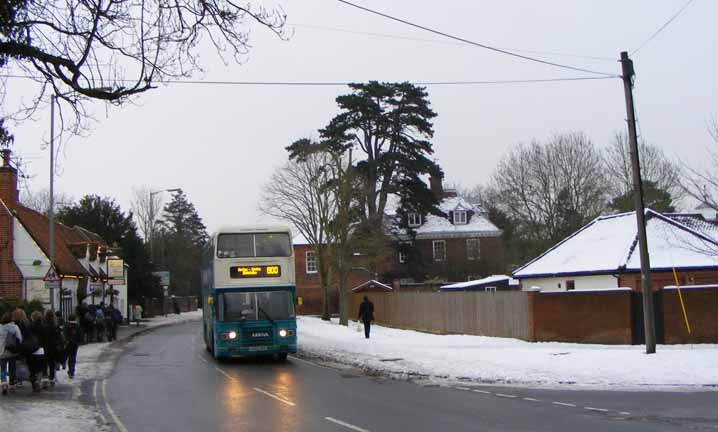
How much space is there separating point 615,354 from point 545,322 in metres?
6.55

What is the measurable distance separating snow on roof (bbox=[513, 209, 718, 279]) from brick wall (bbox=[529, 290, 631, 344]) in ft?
20.9

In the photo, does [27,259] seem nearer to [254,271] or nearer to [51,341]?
[254,271]

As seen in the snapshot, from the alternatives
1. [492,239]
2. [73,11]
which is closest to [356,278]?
[492,239]

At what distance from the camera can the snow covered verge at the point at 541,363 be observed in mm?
18344

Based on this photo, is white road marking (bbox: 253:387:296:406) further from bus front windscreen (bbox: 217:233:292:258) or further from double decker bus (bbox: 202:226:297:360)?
bus front windscreen (bbox: 217:233:292:258)

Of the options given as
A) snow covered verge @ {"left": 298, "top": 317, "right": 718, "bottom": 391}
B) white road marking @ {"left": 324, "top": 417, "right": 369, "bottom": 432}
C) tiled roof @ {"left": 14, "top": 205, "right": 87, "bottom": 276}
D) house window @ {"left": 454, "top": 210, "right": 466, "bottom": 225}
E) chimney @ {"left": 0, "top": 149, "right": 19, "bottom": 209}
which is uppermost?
house window @ {"left": 454, "top": 210, "right": 466, "bottom": 225}

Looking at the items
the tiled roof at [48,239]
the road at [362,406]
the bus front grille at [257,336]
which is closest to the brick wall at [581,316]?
the road at [362,406]

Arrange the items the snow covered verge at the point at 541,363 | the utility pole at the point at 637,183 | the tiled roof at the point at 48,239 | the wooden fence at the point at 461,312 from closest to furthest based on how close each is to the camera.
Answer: the snow covered verge at the point at 541,363
the utility pole at the point at 637,183
the wooden fence at the point at 461,312
the tiled roof at the point at 48,239

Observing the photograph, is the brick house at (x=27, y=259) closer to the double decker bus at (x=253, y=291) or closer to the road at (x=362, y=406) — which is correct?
the double decker bus at (x=253, y=291)

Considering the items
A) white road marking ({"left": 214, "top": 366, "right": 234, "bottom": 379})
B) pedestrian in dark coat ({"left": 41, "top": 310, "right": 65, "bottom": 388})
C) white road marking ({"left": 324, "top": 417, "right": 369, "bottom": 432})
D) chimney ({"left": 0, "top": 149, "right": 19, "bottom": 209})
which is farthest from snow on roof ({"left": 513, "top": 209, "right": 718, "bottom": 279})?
chimney ({"left": 0, "top": 149, "right": 19, "bottom": 209})

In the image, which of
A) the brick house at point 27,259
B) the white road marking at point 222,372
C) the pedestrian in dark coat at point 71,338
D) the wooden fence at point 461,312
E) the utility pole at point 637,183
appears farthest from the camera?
the brick house at point 27,259

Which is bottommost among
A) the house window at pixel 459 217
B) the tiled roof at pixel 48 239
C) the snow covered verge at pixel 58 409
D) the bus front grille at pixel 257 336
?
the snow covered verge at pixel 58 409

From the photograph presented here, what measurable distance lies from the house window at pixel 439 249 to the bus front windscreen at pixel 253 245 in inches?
1946

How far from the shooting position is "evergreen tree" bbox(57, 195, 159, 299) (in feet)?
200
